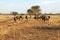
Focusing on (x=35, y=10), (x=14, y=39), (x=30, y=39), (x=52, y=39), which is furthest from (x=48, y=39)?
(x=35, y=10)

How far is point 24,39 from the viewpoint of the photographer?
51.2ft

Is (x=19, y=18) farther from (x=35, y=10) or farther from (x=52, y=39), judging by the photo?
(x=35, y=10)

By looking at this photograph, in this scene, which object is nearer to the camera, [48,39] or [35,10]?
[48,39]

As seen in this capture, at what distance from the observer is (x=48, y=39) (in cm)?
1539

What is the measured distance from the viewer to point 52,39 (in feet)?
50.5

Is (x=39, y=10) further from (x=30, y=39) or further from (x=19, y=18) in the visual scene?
(x=30, y=39)

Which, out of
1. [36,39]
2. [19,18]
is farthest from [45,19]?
[36,39]

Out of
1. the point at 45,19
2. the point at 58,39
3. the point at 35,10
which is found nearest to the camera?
the point at 58,39

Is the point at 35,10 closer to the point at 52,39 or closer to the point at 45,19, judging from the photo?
the point at 45,19

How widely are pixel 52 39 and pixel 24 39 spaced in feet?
6.70

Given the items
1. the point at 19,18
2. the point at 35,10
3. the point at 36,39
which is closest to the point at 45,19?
the point at 19,18

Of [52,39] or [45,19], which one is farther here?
[45,19]

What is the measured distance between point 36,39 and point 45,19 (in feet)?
93.1

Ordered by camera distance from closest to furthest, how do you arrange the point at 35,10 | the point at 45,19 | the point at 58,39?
the point at 58,39 → the point at 45,19 → the point at 35,10
